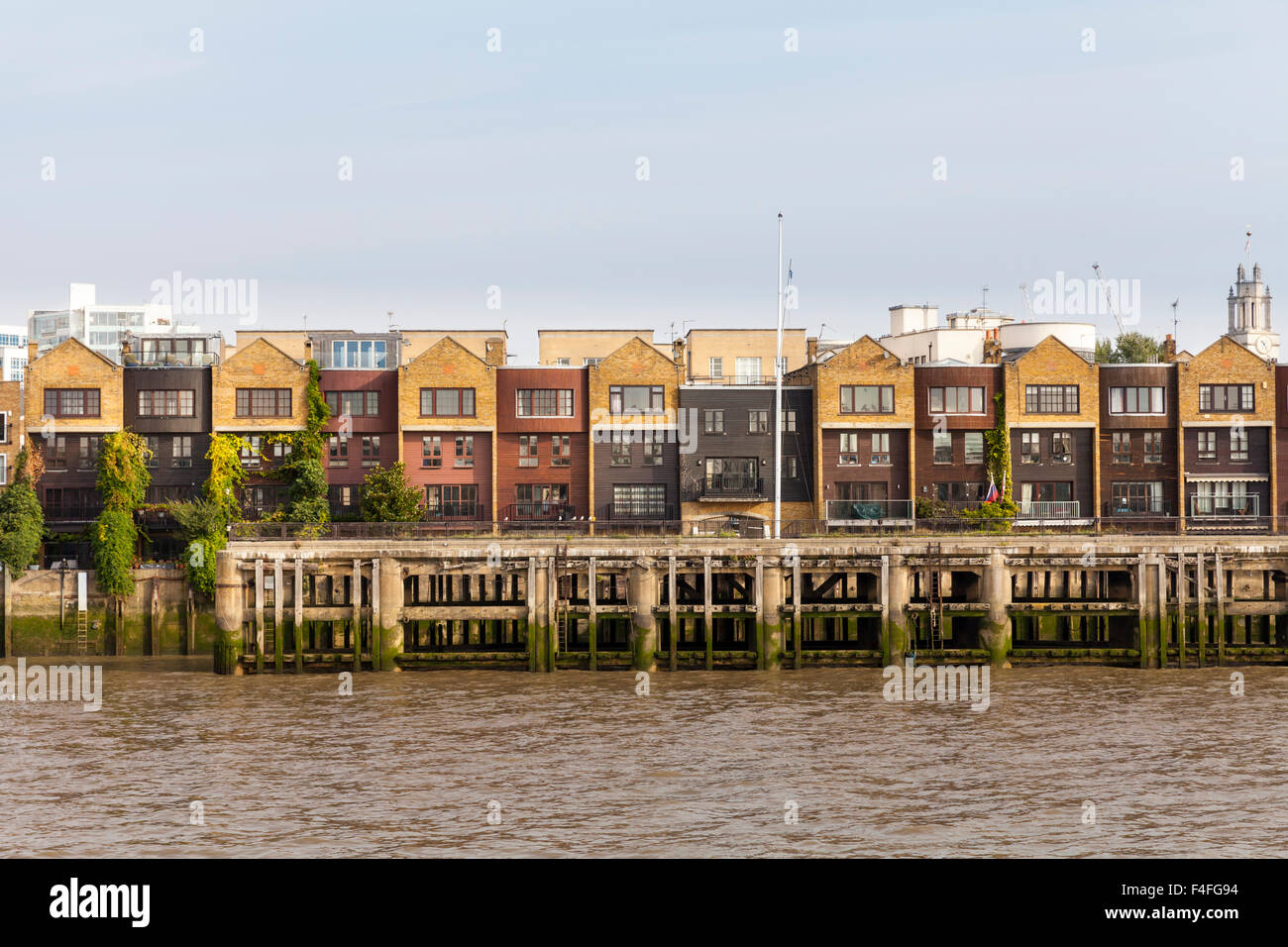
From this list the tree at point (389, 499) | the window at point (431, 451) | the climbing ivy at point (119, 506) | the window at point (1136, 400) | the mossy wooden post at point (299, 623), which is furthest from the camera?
the window at point (1136, 400)

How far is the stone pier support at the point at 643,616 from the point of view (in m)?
54.4

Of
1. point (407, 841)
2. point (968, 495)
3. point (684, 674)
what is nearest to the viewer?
point (407, 841)

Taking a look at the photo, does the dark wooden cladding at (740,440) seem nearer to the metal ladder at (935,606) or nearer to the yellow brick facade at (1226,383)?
the metal ladder at (935,606)

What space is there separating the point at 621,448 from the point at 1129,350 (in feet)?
226

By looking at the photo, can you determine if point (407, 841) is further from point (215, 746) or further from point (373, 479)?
point (373, 479)

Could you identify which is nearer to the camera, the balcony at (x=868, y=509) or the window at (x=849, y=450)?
the balcony at (x=868, y=509)

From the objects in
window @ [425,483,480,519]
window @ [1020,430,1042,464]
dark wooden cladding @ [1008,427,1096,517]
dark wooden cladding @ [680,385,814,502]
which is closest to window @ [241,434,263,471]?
window @ [425,483,480,519]

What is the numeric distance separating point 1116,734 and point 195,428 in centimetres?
5160

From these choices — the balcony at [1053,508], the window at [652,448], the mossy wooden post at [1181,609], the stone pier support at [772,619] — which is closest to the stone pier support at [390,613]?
the stone pier support at [772,619]

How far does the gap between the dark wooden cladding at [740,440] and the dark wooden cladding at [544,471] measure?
5466 mm

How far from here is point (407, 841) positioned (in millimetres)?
29234

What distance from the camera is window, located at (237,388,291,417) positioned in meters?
75.6

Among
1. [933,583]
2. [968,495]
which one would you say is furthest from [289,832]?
[968,495]

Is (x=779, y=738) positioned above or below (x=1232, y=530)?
below
